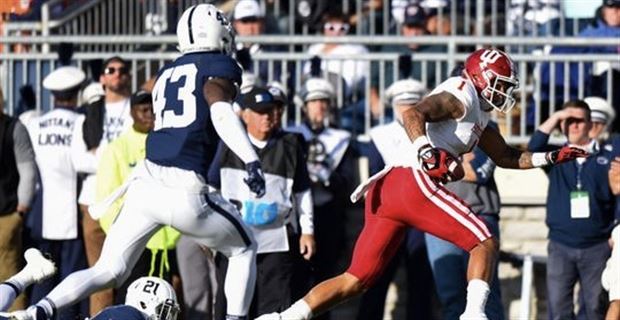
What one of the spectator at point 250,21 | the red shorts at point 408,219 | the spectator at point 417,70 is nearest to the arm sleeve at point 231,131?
the red shorts at point 408,219

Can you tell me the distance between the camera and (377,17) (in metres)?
19.4

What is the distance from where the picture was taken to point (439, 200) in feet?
40.3

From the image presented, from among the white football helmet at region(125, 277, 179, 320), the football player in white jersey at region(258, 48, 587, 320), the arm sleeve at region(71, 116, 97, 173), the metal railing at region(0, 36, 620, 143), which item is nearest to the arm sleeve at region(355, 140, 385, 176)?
the metal railing at region(0, 36, 620, 143)

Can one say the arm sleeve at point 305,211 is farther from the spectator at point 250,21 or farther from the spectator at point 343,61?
the spectator at point 250,21

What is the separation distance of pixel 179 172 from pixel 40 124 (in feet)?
11.4

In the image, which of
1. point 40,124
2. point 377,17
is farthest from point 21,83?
point 377,17

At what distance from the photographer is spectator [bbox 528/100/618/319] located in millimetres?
15234

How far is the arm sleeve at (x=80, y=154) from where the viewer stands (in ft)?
51.1

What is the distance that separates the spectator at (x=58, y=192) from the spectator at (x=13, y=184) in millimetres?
340

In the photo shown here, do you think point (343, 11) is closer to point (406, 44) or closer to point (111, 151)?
point (406, 44)

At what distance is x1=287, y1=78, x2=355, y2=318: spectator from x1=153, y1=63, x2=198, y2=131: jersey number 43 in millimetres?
3026

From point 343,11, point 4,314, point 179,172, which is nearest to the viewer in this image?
point 4,314

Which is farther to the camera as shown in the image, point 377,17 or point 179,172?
point 377,17

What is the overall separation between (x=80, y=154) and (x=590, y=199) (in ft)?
12.8
